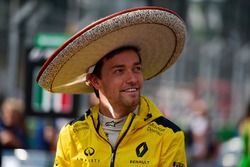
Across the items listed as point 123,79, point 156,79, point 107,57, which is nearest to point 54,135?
point 107,57

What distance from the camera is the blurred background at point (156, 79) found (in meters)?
11.7

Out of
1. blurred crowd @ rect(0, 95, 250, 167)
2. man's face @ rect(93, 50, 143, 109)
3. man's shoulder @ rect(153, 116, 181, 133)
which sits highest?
man's face @ rect(93, 50, 143, 109)

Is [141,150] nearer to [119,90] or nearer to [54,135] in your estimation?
[119,90]

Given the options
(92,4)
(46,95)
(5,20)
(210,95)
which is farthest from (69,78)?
(210,95)

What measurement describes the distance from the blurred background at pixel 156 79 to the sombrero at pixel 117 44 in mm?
3407

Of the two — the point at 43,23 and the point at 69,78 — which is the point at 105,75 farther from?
the point at 43,23

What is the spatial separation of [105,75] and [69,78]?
319 millimetres

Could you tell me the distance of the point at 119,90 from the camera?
5.30m

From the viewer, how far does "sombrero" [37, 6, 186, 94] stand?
5.16m

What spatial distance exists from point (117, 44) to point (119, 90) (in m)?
0.23

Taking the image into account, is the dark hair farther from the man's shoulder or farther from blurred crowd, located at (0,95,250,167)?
blurred crowd, located at (0,95,250,167)

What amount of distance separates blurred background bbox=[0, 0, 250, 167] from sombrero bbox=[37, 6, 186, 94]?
11.2 feet

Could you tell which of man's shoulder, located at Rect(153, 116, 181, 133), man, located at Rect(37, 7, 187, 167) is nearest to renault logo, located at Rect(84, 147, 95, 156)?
man, located at Rect(37, 7, 187, 167)

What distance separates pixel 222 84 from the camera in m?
31.9
